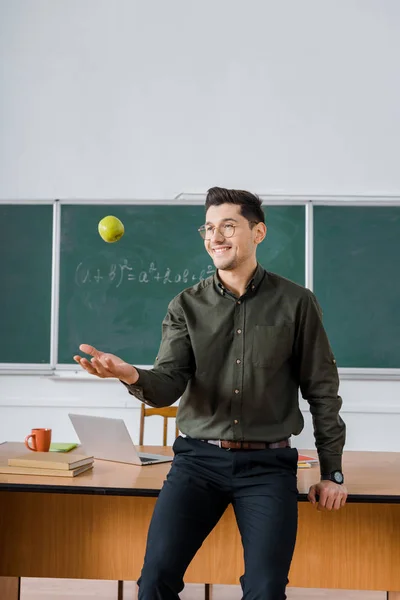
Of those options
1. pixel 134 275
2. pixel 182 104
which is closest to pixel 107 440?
pixel 134 275

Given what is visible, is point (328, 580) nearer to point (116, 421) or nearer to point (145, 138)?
point (116, 421)

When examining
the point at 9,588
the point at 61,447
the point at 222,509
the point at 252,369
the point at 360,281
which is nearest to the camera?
the point at 222,509

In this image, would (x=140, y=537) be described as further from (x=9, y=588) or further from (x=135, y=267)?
(x=135, y=267)

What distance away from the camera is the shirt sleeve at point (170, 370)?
183 cm

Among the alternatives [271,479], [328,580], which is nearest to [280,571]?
[271,479]

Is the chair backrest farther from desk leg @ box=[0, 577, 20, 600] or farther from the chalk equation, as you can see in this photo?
the chalk equation

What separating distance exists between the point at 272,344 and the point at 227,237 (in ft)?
1.14

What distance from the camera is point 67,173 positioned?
4.07 metres

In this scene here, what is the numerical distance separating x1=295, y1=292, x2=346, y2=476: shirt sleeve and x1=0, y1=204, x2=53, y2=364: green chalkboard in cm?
242

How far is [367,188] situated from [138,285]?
1.51 metres

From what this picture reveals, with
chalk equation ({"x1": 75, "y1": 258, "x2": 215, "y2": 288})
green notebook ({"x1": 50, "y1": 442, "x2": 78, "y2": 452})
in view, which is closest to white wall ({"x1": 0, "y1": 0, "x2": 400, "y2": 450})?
chalk equation ({"x1": 75, "y1": 258, "x2": 215, "y2": 288})

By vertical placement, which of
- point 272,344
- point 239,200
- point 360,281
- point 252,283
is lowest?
point 272,344

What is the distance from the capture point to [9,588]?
224 centimetres

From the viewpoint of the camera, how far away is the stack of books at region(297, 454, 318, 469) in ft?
7.39
